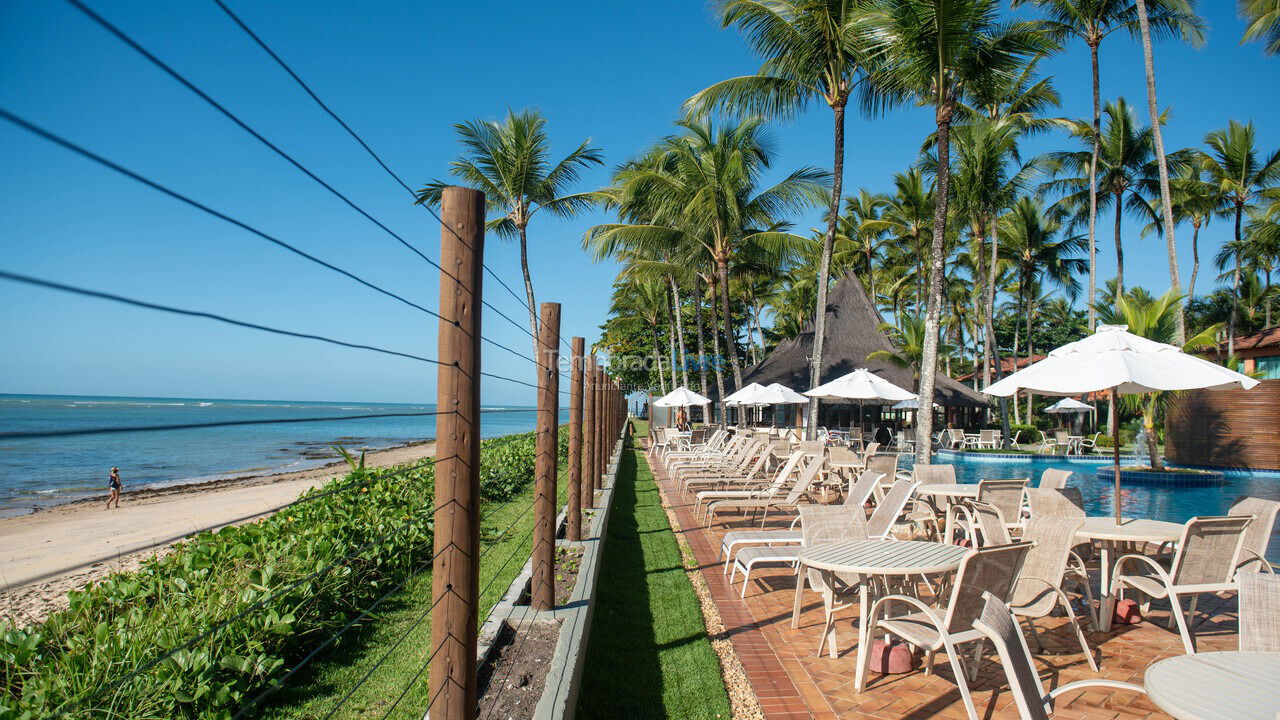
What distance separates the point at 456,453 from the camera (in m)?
2.01

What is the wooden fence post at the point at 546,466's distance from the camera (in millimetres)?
4305

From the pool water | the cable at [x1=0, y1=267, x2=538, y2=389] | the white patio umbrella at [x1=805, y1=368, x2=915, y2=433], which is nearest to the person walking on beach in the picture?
the white patio umbrella at [x1=805, y1=368, x2=915, y2=433]

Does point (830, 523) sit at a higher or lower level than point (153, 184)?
lower

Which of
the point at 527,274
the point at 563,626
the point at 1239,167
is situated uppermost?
the point at 1239,167

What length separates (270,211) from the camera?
181cm

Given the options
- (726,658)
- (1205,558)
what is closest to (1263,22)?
(1205,558)

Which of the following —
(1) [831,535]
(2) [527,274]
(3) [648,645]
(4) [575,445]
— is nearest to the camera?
(3) [648,645]

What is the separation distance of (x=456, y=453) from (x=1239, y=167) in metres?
33.2

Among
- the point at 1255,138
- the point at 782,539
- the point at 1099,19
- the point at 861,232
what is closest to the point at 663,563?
the point at 782,539

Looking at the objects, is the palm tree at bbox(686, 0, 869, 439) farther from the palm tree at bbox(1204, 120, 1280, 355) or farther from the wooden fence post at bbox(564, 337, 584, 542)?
the palm tree at bbox(1204, 120, 1280, 355)

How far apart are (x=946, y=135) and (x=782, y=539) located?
8.90 meters

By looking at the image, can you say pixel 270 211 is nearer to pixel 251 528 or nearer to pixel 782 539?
pixel 251 528

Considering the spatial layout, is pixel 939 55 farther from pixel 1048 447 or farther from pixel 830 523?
pixel 1048 447

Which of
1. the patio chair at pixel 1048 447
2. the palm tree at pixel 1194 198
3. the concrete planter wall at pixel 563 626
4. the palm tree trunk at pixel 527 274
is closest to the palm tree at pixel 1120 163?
the palm tree at pixel 1194 198
